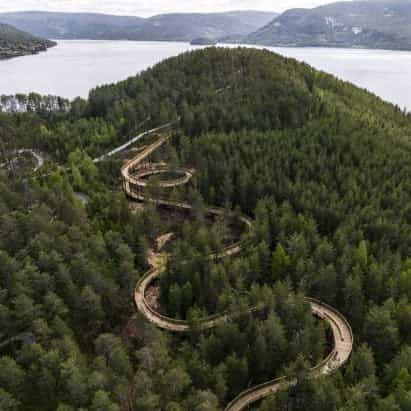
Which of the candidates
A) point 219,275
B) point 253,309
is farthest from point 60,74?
point 253,309

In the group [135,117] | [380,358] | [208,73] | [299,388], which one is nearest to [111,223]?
[299,388]

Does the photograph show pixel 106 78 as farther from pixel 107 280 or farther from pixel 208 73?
pixel 107 280

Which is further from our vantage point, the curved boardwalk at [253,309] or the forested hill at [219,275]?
the curved boardwalk at [253,309]

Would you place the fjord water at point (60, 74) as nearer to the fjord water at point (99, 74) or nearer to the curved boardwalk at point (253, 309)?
the fjord water at point (99, 74)

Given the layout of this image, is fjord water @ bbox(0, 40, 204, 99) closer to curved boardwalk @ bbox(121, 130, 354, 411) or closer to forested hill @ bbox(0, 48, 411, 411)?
forested hill @ bbox(0, 48, 411, 411)

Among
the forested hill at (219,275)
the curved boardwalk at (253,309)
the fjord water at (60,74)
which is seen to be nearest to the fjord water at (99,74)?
the fjord water at (60,74)

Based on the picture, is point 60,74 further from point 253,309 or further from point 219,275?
point 253,309

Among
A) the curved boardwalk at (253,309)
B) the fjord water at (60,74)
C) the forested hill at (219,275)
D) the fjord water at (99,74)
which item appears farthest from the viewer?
the fjord water at (60,74)

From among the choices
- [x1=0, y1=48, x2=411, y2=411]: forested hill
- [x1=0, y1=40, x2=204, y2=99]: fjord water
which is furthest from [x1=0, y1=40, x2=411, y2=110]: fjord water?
[x1=0, y1=48, x2=411, y2=411]: forested hill
